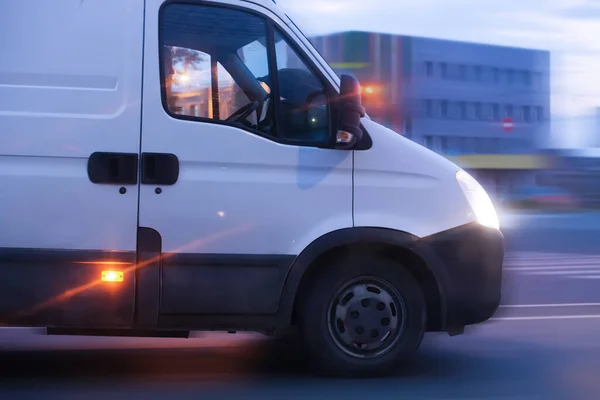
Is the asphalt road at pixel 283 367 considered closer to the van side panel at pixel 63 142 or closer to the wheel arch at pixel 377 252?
the wheel arch at pixel 377 252

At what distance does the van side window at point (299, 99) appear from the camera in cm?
632

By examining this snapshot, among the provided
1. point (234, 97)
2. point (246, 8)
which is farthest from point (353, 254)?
point (246, 8)

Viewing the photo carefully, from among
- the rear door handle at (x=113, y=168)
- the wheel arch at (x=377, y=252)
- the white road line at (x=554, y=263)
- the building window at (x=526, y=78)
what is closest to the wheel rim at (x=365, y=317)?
the wheel arch at (x=377, y=252)

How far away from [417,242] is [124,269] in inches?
73.3

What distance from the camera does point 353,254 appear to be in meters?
6.46

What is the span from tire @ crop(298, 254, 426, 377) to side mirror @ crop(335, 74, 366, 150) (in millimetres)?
764

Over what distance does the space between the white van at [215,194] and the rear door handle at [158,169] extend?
0.04ft

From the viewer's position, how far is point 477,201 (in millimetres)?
6625

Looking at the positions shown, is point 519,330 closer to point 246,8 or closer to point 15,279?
point 246,8

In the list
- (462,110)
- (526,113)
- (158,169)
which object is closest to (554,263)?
(158,169)

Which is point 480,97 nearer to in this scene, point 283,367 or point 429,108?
point 429,108

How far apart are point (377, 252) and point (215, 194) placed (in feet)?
3.85

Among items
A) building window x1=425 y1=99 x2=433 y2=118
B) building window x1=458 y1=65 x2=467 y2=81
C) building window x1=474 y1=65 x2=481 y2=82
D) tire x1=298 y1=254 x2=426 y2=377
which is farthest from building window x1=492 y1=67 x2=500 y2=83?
tire x1=298 y1=254 x2=426 y2=377

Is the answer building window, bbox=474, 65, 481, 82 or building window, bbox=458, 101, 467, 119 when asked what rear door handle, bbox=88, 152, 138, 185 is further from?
building window, bbox=458, 101, 467, 119
